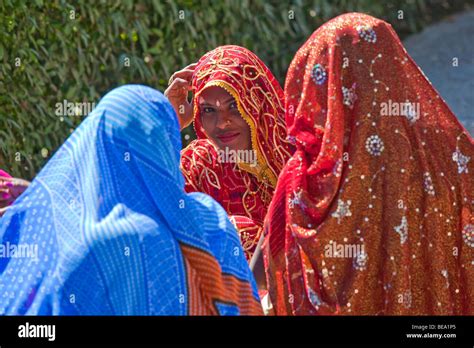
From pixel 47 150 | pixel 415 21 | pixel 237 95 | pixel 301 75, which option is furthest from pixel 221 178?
pixel 415 21

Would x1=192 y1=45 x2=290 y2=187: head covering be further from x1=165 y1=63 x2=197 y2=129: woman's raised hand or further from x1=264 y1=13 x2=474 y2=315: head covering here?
x1=264 y1=13 x2=474 y2=315: head covering

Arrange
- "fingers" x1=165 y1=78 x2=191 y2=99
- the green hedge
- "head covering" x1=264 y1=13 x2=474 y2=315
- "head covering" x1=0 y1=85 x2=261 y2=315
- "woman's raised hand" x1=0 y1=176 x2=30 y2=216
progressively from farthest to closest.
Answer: the green hedge < "fingers" x1=165 y1=78 x2=191 y2=99 < "woman's raised hand" x1=0 y1=176 x2=30 y2=216 < "head covering" x1=264 y1=13 x2=474 y2=315 < "head covering" x1=0 y1=85 x2=261 y2=315

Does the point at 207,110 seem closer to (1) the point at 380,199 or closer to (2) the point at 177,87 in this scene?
(2) the point at 177,87

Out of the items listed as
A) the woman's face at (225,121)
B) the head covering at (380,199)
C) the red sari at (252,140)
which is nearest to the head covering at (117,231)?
the head covering at (380,199)

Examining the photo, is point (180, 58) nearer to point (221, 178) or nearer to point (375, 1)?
point (375, 1)

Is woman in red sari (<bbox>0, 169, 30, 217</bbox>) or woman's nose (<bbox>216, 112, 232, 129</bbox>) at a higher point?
woman's nose (<bbox>216, 112, 232, 129</bbox>)

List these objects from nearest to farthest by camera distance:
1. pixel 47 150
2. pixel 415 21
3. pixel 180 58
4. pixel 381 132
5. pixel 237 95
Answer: pixel 381 132 < pixel 237 95 < pixel 47 150 < pixel 180 58 < pixel 415 21

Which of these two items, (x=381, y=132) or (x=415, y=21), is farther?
(x=415, y=21)

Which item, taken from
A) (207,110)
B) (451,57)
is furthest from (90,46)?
(451,57)

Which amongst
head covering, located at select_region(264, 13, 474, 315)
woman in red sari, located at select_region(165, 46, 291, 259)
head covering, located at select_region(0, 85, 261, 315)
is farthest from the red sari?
head covering, located at select_region(0, 85, 261, 315)

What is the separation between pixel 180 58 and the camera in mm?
7457

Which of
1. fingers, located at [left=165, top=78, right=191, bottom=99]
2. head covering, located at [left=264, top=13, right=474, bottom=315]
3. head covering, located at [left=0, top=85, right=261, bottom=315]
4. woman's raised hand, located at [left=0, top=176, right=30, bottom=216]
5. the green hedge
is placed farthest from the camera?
the green hedge

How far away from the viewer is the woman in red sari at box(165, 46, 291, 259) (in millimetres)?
5160

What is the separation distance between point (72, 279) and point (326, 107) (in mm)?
1227
